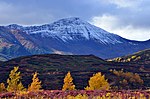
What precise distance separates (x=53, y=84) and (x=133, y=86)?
37.1 meters

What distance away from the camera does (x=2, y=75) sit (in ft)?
541

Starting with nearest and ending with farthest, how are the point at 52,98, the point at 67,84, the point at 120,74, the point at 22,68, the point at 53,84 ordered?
the point at 52,98
the point at 67,84
the point at 53,84
the point at 120,74
the point at 22,68

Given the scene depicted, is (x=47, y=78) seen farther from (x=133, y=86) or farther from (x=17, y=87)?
(x=17, y=87)

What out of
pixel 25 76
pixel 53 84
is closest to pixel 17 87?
pixel 53 84

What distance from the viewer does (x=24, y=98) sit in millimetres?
30000

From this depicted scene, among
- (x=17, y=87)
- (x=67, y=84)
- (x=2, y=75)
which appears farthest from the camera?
(x=2, y=75)

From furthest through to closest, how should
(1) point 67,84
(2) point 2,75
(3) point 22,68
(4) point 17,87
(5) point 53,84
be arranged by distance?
1. (3) point 22,68
2. (2) point 2,75
3. (5) point 53,84
4. (1) point 67,84
5. (4) point 17,87

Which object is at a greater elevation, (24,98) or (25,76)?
(25,76)

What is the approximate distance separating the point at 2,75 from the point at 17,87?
63110 millimetres

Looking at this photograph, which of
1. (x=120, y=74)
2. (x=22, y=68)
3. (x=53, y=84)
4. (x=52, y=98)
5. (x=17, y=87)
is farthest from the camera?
(x=22, y=68)

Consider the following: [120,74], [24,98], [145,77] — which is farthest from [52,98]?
[145,77]

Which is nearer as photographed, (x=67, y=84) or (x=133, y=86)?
(x=67, y=84)

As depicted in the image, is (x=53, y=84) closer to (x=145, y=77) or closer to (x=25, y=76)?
(x=25, y=76)

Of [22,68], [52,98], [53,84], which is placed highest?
[22,68]
